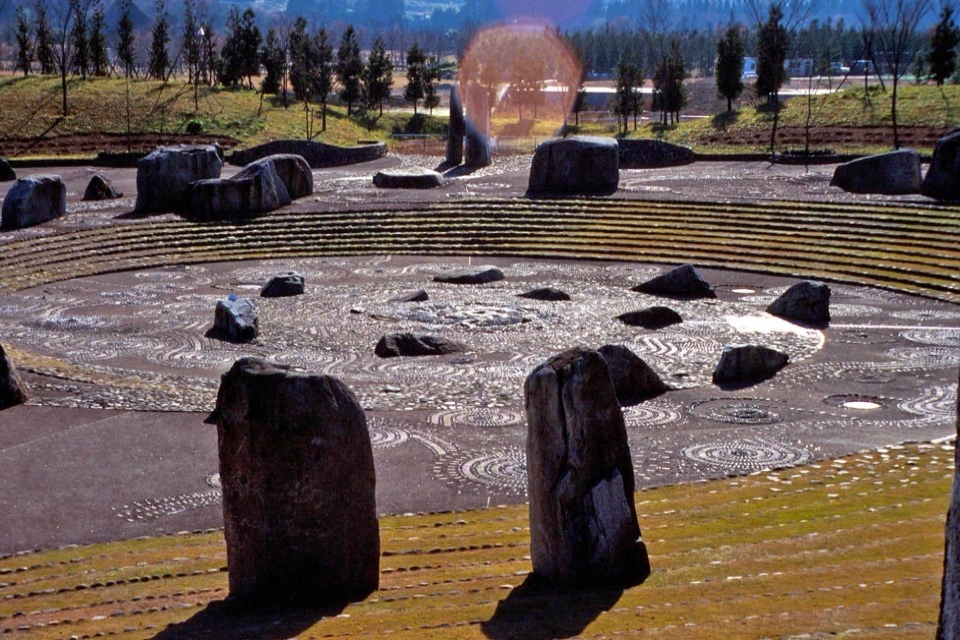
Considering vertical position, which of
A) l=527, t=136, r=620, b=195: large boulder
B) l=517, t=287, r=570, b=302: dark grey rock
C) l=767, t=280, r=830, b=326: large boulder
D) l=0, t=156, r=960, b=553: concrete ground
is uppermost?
l=527, t=136, r=620, b=195: large boulder

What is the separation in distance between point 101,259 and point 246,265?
3645 mm

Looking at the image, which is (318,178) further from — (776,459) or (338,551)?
→ (338,551)

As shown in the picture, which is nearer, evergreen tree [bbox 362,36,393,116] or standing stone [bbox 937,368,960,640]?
standing stone [bbox 937,368,960,640]

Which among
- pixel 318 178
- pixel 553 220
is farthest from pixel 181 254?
pixel 318 178

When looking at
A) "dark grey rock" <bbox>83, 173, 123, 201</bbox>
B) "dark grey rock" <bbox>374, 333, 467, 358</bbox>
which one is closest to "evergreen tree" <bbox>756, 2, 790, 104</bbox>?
"dark grey rock" <bbox>83, 173, 123, 201</bbox>

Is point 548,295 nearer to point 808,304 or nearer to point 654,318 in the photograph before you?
point 654,318

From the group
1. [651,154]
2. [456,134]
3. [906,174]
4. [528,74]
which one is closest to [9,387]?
[906,174]

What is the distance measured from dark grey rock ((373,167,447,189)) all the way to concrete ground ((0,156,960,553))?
921cm

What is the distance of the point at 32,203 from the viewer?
33875mm

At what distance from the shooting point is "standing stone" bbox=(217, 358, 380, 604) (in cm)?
894

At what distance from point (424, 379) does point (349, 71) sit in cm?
5322

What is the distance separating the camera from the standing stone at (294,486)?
894 cm

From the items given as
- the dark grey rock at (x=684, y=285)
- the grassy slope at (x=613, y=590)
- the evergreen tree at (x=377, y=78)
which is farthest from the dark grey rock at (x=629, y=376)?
the evergreen tree at (x=377, y=78)

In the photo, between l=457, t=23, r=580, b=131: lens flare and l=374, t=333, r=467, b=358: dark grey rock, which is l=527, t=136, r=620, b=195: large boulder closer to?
l=374, t=333, r=467, b=358: dark grey rock
